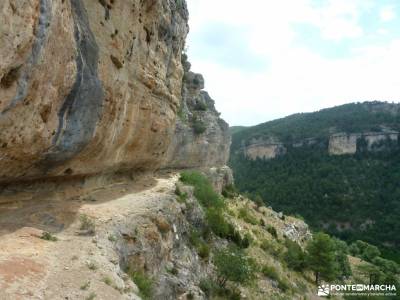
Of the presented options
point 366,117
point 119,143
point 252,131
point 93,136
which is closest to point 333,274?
point 119,143

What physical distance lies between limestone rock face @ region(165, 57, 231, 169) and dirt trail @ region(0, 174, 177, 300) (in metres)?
21.6

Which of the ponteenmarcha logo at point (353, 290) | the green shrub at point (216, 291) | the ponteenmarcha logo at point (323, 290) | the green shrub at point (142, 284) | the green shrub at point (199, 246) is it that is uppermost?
the green shrub at point (142, 284)

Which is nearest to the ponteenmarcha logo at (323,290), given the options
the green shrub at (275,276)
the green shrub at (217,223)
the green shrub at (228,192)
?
the green shrub at (275,276)

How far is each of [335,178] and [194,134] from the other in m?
61.3

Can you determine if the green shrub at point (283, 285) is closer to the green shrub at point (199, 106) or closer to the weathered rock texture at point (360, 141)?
the green shrub at point (199, 106)

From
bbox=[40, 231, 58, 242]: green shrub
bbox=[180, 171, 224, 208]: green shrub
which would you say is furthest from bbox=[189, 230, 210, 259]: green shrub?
bbox=[40, 231, 58, 242]: green shrub

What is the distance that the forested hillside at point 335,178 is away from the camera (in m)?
76.1

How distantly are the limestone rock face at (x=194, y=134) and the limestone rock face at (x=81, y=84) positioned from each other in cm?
1496

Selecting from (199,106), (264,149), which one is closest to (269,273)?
(199,106)

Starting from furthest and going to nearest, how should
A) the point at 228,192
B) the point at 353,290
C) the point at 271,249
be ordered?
the point at 228,192 < the point at 353,290 < the point at 271,249

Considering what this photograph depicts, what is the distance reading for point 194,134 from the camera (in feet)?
128

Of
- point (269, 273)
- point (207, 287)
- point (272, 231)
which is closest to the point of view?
point (207, 287)

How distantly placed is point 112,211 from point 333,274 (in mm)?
22688

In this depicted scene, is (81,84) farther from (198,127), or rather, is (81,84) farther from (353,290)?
(198,127)
